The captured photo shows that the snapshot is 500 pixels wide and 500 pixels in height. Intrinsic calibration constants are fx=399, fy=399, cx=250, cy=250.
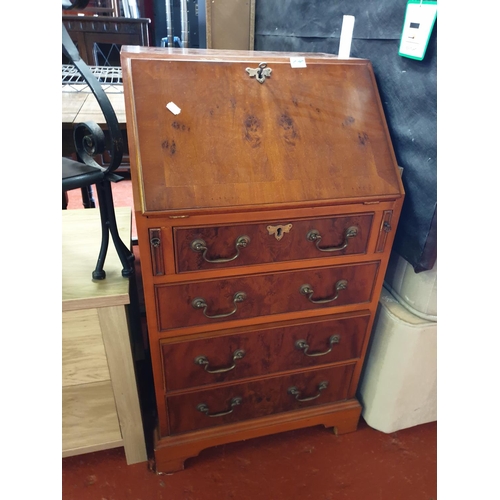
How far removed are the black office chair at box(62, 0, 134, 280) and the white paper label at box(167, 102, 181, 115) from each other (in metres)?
0.12

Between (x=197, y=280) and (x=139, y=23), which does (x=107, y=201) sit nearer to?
(x=197, y=280)

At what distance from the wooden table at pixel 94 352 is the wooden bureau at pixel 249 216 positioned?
96 millimetres

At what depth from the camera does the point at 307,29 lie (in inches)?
58.2

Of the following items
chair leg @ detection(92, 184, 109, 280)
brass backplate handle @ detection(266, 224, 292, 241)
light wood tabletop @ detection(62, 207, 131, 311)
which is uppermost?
brass backplate handle @ detection(266, 224, 292, 241)

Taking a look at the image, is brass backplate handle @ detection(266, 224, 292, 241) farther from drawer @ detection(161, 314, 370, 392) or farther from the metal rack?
the metal rack

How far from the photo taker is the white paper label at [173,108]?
90 centimetres

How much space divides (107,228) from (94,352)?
340mm

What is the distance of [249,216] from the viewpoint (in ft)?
2.96

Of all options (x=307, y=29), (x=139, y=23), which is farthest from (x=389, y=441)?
(x=139, y=23)

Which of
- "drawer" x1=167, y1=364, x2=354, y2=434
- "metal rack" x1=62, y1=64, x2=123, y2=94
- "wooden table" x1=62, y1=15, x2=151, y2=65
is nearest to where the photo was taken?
"drawer" x1=167, y1=364, x2=354, y2=434

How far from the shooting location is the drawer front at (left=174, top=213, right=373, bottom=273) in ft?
2.98

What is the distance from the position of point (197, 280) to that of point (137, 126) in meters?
0.37

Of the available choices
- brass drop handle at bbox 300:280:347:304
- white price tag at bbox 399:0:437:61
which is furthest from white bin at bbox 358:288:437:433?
white price tag at bbox 399:0:437:61

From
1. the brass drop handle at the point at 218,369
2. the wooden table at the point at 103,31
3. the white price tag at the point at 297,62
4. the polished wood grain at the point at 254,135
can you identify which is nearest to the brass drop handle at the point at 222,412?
the brass drop handle at the point at 218,369
